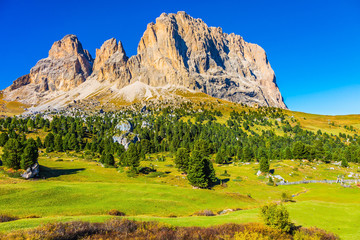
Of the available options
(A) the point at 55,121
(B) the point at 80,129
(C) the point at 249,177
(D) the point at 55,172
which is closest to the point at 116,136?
(B) the point at 80,129

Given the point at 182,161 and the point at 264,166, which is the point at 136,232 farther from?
the point at 264,166

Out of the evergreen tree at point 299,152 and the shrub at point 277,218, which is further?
the evergreen tree at point 299,152

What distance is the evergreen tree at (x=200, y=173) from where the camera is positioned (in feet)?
199

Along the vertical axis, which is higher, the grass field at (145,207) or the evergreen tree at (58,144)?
the evergreen tree at (58,144)

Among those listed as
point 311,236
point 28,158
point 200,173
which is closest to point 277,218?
point 311,236

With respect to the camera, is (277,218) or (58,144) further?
(58,144)

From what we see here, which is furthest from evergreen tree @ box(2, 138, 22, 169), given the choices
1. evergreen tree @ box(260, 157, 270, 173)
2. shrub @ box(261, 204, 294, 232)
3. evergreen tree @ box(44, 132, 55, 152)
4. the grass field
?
evergreen tree @ box(260, 157, 270, 173)

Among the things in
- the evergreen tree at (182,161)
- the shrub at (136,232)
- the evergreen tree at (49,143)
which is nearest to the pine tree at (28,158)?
the evergreen tree at (182,161)

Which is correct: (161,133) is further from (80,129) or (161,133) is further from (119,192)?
(119,192)

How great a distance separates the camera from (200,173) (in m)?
60.9

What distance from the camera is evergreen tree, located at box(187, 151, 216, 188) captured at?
6053 cm

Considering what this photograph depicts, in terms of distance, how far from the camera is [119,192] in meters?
36.6

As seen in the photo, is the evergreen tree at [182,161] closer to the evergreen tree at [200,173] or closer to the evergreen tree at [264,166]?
the evergreen tree at [200,173]

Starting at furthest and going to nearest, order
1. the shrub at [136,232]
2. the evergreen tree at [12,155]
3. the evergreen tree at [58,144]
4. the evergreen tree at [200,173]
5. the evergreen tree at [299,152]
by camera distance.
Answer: the evergreen tree at [58,144], the evergreen tree at [299,152], the evergreen tree at [200,173], the evergreen tree at [12,155], the shrub at [136,232]
